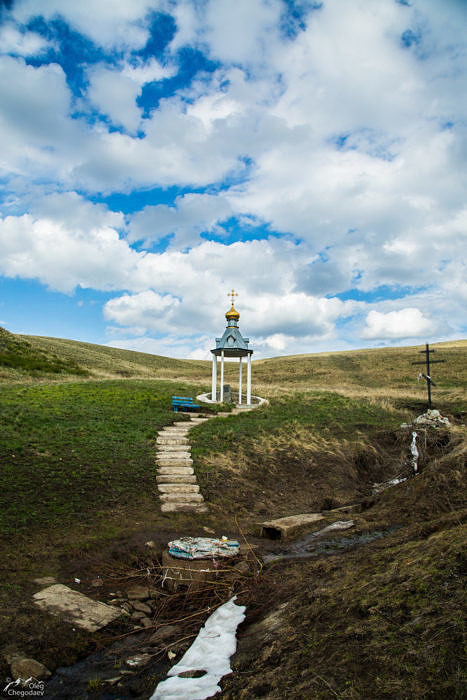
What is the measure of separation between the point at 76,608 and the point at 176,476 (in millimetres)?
5750

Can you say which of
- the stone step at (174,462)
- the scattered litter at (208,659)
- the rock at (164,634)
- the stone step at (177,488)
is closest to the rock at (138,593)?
the rock at (164,634)

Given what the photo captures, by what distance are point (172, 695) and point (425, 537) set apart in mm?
3493

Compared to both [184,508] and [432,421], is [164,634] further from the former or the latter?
[432,421]

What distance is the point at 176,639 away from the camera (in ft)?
14.3

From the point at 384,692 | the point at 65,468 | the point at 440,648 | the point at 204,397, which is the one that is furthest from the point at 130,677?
the point at 204,397

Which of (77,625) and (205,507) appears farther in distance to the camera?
(205,507)

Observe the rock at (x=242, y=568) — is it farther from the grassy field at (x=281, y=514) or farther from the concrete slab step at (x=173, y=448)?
the concrete slab step at (x=173, y=448)

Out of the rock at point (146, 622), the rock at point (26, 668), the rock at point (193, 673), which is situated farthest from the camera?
the rock at point (146, 622)

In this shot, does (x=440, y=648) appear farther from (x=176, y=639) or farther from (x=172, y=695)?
(x=176, y=639)

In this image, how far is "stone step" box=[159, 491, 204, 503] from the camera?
9586 millimetres

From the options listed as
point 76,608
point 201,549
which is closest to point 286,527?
point 201,549

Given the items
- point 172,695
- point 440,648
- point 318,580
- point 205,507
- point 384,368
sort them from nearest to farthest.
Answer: point 440,648
point 172,695
point 318,580
point 205,507
point 384,368

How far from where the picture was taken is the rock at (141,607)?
5.20 m

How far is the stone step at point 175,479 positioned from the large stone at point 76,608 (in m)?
5.04
